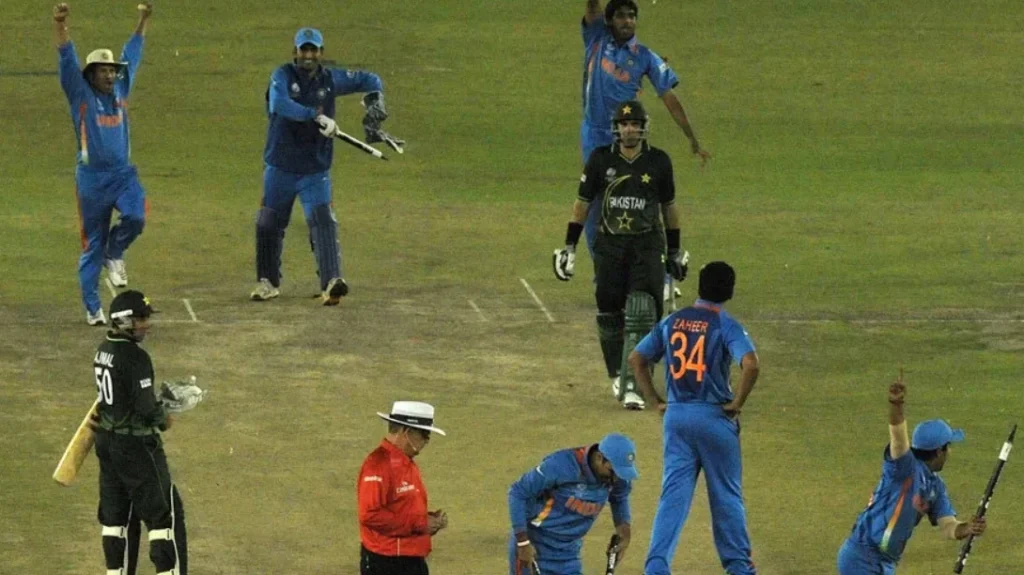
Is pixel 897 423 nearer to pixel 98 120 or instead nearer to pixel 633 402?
pixel 633 402

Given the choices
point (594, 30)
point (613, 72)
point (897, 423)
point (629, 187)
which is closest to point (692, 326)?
point (897, 423)

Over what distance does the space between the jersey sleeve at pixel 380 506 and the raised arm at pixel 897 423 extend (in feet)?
8.08

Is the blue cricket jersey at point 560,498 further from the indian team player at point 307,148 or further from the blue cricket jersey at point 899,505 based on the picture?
the indian team player at point 307,148

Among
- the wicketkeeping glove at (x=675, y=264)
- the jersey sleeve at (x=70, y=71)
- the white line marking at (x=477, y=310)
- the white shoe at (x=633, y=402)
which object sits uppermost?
the jersey sleeve at (x=70, y=71)

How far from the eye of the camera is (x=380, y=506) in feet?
39.5

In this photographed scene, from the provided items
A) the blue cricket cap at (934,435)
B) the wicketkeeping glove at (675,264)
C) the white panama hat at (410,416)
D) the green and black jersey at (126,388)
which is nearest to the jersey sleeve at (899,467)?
the blue cricket cap at (934,435)

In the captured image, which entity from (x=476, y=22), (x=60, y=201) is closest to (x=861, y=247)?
(x=60, y=201)

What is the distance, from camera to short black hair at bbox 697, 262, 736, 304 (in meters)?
13.7

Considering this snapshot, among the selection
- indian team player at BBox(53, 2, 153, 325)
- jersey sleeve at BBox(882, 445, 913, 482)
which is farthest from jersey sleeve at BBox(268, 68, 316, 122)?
jersey sleeve at BBox(882, 445, 913, 482)

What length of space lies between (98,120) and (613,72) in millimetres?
4239

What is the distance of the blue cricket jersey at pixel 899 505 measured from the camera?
12.6m

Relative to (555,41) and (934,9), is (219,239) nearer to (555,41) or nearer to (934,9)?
(555,41)

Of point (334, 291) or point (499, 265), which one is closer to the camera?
point (334, 291)

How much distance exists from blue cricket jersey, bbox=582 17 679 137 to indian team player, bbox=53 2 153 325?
12.2ft
